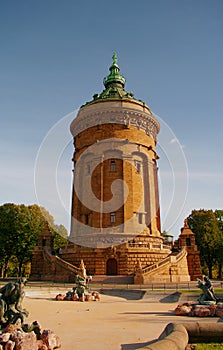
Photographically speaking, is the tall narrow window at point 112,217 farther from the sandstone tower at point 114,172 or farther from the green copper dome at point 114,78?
the green copper dome at point 114,78

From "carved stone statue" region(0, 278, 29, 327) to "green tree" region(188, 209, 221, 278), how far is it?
49076 mm

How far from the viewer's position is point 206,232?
5334 centimetres

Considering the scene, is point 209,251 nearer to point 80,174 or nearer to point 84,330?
point 80,174

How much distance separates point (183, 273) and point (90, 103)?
2799 centimetres

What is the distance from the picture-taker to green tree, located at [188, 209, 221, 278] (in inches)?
2089

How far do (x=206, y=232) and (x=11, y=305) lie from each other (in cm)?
4999

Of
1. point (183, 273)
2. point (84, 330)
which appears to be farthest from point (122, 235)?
point (84, 330)

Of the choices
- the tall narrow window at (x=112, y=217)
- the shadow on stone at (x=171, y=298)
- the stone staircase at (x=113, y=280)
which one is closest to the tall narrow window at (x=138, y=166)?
the tall narrow window at (x=112, y=217)

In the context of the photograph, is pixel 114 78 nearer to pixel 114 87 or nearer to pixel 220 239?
pixel 114 87

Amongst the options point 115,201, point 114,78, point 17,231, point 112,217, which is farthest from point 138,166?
point 17,231

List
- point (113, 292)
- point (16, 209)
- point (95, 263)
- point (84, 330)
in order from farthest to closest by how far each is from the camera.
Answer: point (16, 209) → point (95, 263) → point (113, 292) → point (84, 330)

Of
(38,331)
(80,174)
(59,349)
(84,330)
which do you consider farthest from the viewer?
(80,174)

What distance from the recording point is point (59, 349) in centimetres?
700

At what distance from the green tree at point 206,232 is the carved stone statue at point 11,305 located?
49.1m
